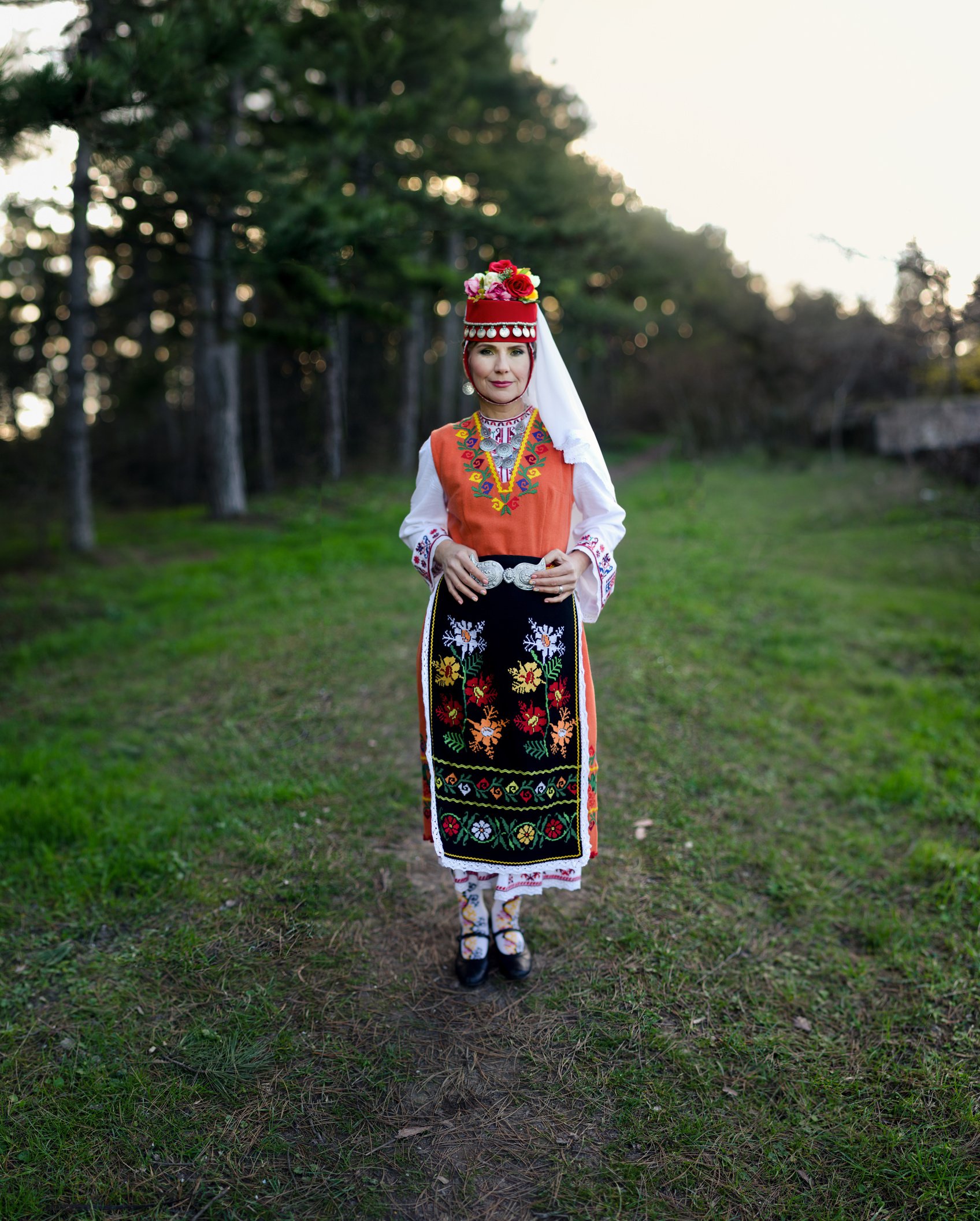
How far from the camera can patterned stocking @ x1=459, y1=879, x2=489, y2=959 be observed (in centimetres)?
261

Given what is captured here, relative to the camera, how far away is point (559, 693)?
2363 millimetres

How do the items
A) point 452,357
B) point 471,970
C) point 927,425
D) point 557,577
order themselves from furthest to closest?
point 452,357 → point 927,425 → point 471,970 → point 557,577

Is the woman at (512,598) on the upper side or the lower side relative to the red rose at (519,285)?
lower

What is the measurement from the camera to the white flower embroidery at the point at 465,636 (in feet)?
7.62

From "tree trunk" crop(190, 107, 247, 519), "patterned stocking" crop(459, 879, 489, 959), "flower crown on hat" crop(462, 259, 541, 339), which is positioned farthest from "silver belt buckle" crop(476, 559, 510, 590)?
"tree trunk" crop(190, 107, 247, 519)

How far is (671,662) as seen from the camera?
5375 mm

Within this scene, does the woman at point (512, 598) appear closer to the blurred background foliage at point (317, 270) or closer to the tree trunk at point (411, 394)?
the blurred background foliage at point (317, 270)

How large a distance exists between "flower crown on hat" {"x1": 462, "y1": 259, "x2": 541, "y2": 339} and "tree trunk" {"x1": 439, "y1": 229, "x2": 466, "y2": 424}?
1380 centimetres

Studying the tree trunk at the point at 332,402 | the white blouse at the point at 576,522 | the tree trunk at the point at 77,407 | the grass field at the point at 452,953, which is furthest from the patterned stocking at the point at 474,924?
the tree trunk at the point at 77,407

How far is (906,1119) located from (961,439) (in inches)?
279

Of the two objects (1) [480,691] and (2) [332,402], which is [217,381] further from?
(1) [480,691]

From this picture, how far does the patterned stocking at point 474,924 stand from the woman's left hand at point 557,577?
1.03 m

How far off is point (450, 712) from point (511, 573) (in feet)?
1.54

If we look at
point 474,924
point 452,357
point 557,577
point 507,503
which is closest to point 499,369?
point 507,503
